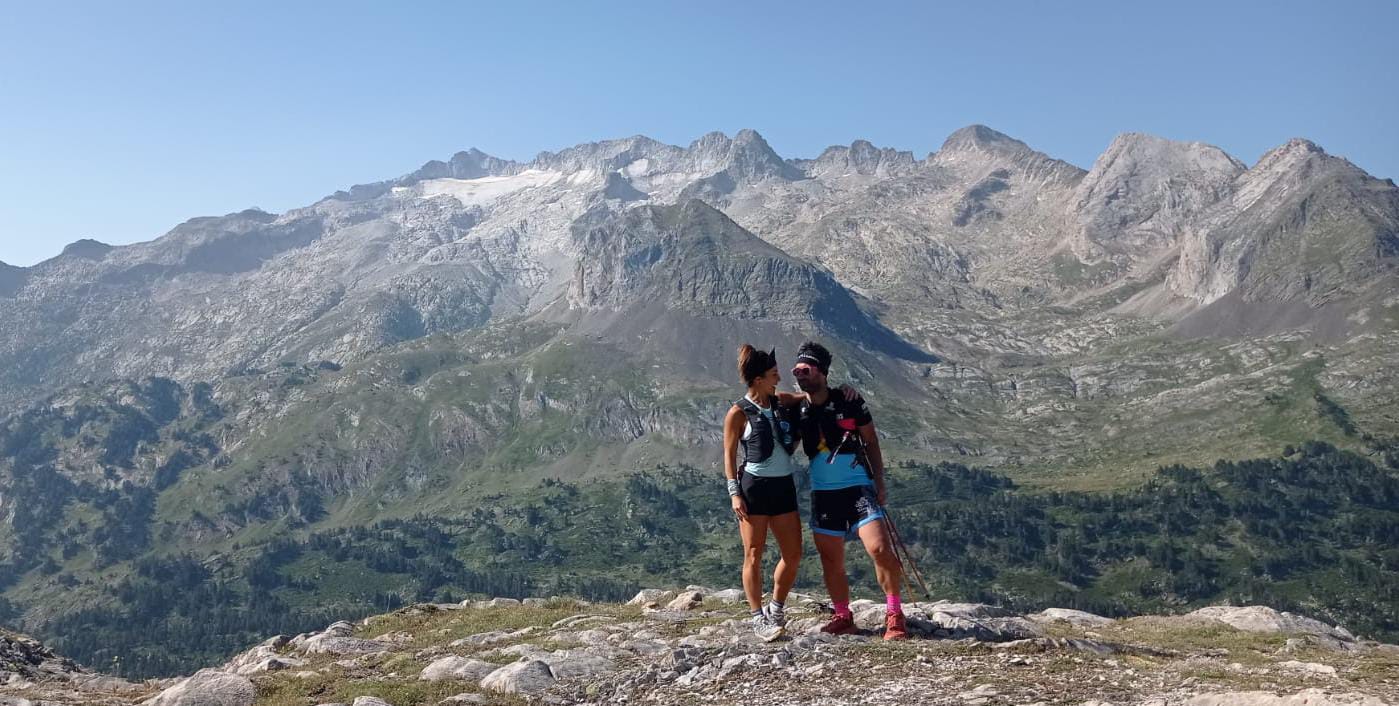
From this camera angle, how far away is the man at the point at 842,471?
837 inches

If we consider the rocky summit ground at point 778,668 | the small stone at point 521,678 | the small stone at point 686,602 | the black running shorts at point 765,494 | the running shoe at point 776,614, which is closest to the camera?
the rocky summit ground at point 778,668

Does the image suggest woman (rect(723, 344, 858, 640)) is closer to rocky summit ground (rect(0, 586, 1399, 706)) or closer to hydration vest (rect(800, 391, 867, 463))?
hydration vest (rect(800, 391, 867, 463))

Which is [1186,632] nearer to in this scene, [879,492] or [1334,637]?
[1334,637]

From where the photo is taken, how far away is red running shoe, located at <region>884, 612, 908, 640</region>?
2175 cm

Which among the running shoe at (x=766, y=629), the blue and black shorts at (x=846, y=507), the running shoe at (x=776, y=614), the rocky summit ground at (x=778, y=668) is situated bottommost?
the rocky summit ground at (x=778, y=668)

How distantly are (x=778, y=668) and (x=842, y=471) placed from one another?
Answer: 4238 millimetres

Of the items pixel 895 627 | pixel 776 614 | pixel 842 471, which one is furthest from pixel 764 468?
pixel 895 627

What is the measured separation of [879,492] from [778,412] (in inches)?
110

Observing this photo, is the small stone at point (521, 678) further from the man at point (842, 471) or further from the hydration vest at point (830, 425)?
the hydration vest at point (830, 425)

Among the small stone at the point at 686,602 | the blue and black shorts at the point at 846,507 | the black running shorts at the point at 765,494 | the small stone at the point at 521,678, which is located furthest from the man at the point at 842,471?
the small stone at the point at 686,602

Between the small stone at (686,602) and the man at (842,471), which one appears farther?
the small stone at (686,602)

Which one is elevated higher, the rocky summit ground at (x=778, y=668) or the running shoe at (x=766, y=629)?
the running shoe at (x=766, y=629)

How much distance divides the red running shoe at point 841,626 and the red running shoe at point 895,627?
777 millimetres

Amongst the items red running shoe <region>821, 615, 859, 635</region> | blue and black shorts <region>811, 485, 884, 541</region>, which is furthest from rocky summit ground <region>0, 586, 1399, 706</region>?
blue and black shorts <region>811, 485, 884, 541</region>
